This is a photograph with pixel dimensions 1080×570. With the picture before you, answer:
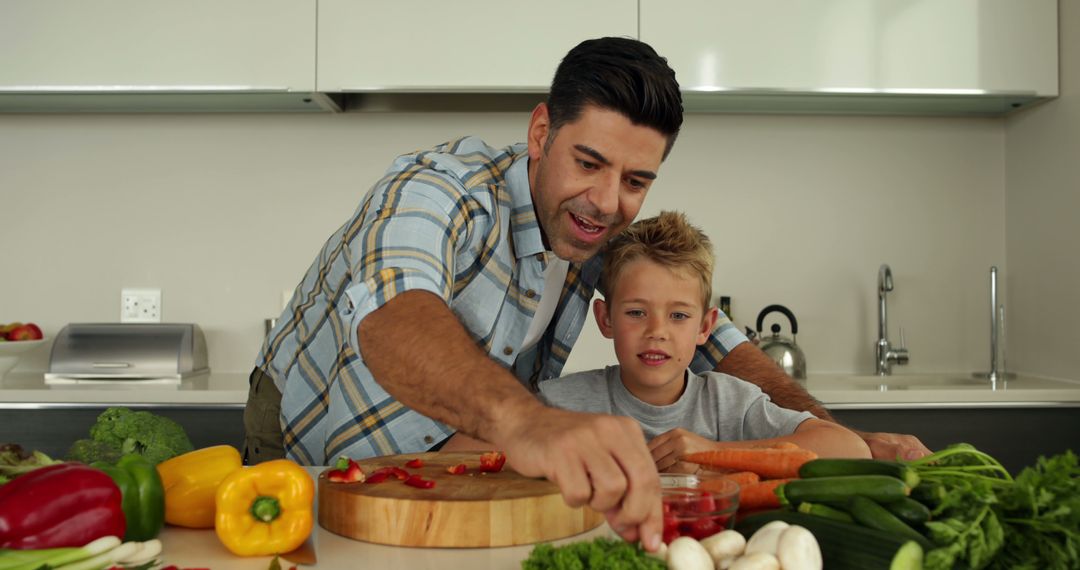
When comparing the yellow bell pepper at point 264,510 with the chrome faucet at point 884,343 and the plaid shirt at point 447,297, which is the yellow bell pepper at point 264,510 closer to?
the plaid shirt at point 447,297

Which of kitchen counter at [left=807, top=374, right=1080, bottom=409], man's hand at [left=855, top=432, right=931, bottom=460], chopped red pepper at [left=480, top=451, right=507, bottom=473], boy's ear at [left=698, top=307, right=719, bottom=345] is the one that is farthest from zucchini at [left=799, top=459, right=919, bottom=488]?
kitchen counter at [left=807, top=374, right=1080, bottom=409]

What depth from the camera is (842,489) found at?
3.15 feet

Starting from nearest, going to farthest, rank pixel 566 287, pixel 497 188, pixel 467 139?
pixel 497 188
pixel 467 139
pixel 566 287

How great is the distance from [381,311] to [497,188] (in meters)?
0.51

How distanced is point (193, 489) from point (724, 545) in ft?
2.02

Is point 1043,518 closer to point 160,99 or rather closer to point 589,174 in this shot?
point 589,174

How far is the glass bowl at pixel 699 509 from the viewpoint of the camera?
3.14 feet

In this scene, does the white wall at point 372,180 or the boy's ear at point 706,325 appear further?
the white wall at point 372,180

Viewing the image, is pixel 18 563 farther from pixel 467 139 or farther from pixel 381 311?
pixel 467 139

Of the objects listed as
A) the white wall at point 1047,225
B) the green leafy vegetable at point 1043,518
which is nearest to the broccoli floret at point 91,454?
the green leafy vegetable at point 1043,518

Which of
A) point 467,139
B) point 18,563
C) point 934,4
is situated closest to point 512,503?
point 18,563

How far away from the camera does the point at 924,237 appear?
3246mm

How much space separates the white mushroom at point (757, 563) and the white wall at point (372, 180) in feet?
7.53

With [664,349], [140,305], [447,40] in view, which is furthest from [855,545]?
[140,305]
